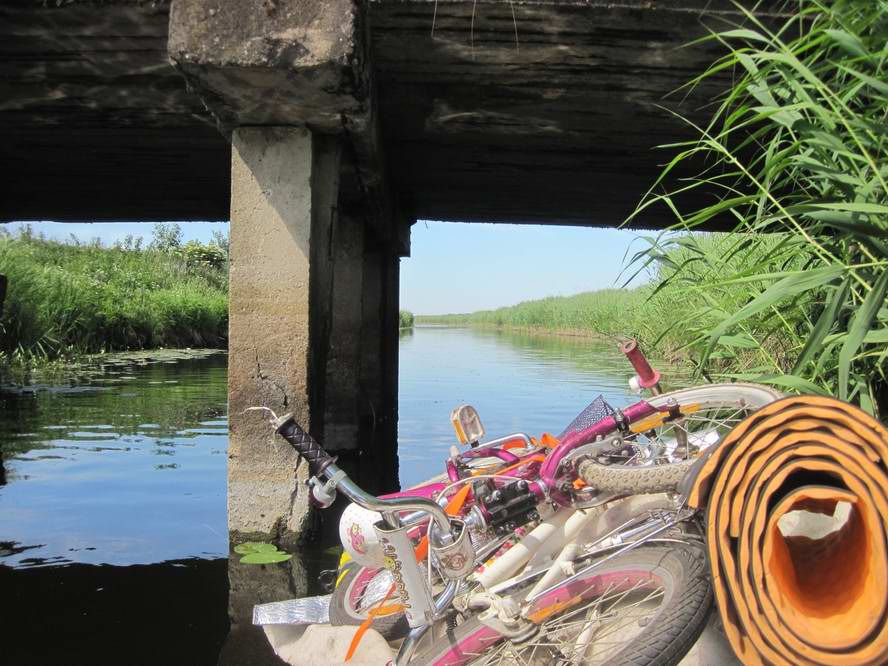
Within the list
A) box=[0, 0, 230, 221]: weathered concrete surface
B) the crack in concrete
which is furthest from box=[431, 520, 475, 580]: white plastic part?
box=[0, 0, 230, 221]: weathered concrete surface

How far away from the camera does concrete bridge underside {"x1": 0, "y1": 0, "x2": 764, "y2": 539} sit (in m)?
3.82

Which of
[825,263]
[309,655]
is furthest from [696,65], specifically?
[309,655]

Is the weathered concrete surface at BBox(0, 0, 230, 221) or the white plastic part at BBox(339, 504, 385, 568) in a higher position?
the weathered concrete surface at BBox(0, 0, 230, 221)

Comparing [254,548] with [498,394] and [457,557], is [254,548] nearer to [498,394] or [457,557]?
[457,557]

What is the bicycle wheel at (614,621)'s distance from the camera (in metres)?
1.98

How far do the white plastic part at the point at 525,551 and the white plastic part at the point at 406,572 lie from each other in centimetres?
19

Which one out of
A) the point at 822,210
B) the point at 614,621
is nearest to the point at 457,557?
the point at 614,621

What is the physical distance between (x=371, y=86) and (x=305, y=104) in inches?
15.2

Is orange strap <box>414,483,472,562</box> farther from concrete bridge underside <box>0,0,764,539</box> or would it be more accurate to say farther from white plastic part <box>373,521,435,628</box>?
concrete bridge underside <box>0,0,764,539</box>

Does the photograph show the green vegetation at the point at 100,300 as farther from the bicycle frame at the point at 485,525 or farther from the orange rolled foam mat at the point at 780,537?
the orange rolled foam mat at the point at 780,537

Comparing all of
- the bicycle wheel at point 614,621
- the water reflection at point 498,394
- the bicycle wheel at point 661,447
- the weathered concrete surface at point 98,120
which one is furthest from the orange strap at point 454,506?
the weathered concrete surface at point 98,120

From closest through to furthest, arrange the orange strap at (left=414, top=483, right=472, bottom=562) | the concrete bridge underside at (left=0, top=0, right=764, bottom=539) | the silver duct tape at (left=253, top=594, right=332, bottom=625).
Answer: the orange strap at (left=414, top=483, right=472, bottom=562)
the silver duct tape at (left=253, top=594, right=332, bottom=625)
the concrete bridge underside at (left=0, top=0, right=764, bottom=539)

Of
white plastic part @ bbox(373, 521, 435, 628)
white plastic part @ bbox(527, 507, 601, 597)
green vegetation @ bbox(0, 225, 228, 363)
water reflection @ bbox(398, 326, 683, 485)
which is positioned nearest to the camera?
white plastic part @ bbox(373, 521, 435, 628)

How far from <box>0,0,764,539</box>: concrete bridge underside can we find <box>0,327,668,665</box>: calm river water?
519 mm
